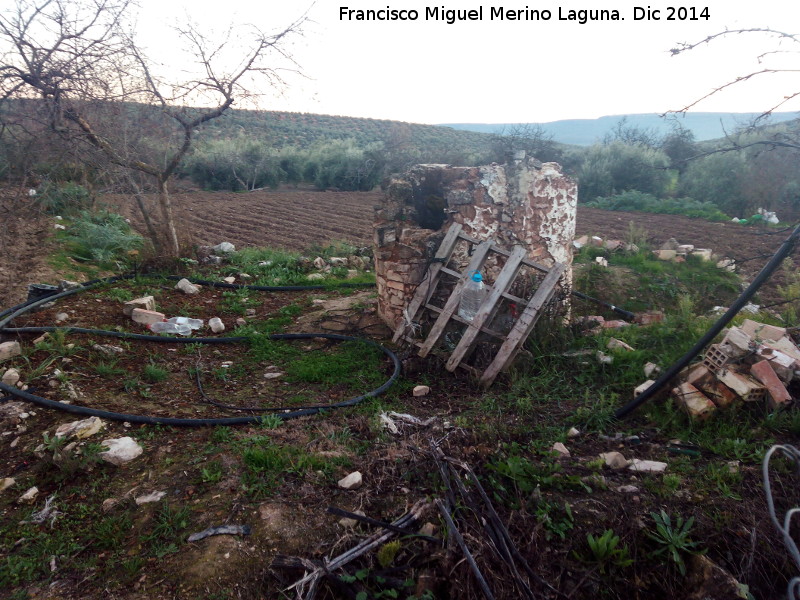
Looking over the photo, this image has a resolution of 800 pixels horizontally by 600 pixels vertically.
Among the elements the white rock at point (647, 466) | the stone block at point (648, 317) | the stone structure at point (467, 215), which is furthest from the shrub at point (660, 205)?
the white rock at point (647, 466)

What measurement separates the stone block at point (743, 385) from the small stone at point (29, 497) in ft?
14.4

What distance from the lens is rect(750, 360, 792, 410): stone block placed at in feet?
10.5

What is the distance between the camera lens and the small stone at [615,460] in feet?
9.58

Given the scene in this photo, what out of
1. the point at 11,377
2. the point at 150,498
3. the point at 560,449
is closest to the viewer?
the point at 150,498

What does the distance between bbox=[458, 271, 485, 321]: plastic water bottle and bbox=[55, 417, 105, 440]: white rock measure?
3081mm

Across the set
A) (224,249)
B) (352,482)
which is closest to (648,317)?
(352,482)

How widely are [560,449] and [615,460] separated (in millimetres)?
323

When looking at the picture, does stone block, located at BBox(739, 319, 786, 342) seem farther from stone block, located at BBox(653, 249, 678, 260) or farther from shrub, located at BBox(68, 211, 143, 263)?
shrub, located at BBox(68, 211, 143, 263)

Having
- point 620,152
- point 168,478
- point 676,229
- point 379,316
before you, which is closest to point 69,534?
point 168,478

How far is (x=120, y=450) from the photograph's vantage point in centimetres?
311

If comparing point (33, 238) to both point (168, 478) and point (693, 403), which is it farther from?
point (693, 403)

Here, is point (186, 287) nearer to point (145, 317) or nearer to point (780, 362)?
point (145, 317)

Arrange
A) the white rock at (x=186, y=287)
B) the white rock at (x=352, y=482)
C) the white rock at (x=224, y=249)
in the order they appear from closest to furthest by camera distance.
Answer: the white rock at (x=352, y=482) < the white rock at (x=186, y=287) < the white rock at (x=224, y=249)

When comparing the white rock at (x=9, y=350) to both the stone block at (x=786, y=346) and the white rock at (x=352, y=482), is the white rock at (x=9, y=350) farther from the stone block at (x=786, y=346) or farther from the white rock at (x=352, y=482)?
the stone block at (x=786, y=346)
